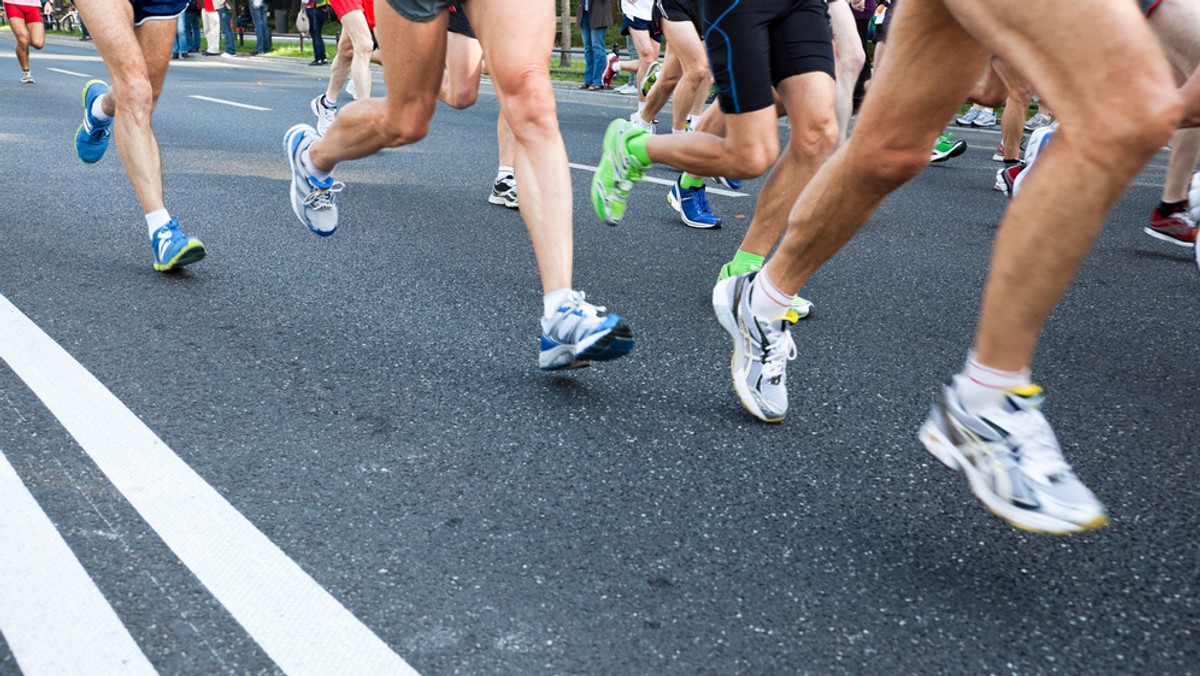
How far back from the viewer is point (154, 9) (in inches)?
172

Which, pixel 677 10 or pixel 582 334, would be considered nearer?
pixel 582 334

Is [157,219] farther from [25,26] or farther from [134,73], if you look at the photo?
[25,26]

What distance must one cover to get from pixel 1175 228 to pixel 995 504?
3716mm

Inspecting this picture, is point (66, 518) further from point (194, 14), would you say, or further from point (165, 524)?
point (194, 14)

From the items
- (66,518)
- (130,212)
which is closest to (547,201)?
(66,518)

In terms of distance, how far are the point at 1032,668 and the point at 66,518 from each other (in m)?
1.73

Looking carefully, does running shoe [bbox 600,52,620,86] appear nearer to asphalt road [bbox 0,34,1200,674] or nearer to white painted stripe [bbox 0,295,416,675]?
asphalt road [bbox 0,34,1200,674]

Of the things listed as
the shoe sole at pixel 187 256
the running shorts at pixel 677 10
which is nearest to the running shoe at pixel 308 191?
the shoe sole at pixel 187 256

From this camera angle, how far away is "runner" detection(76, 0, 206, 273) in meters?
4.19

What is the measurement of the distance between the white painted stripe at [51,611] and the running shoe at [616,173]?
2.09m

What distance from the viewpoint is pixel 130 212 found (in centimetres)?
558

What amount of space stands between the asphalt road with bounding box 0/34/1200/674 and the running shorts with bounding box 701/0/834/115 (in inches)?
30.3

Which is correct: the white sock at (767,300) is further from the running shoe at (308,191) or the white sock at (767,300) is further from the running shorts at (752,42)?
the running shoe at (308,191)

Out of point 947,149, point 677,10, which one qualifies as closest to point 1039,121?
point 947,149
